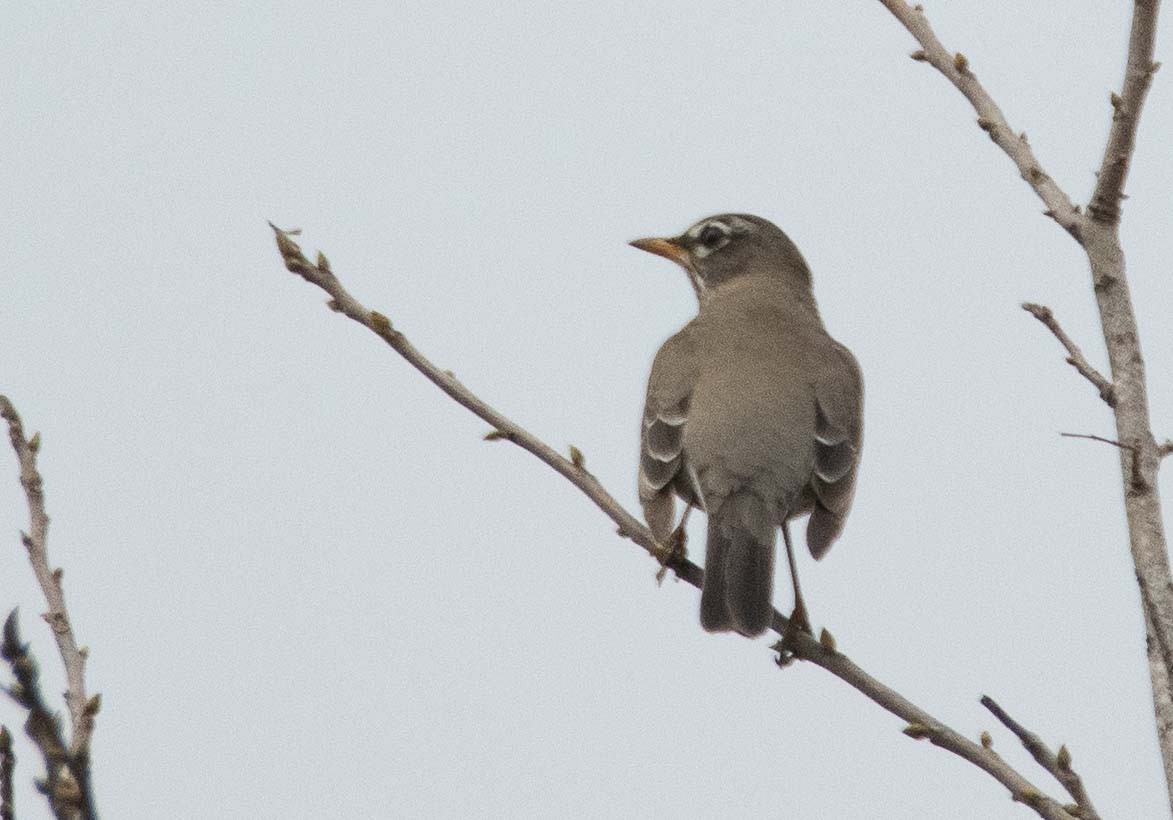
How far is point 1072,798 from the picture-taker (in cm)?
358

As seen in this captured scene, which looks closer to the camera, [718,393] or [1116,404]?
[1116,404]

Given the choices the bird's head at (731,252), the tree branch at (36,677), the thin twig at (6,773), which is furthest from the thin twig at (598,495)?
the bird's head at (731,252)

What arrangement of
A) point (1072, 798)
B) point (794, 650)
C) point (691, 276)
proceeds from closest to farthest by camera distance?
point (1072, 798) < point (794, 650) < point (691, 276)

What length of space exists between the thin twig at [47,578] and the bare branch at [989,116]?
2545 mm

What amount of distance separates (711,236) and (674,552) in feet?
9.47

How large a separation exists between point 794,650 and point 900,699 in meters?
1.07

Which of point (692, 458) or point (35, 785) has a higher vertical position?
point (692, 458)

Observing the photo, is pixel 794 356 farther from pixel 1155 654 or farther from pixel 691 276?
pixel 1155 654

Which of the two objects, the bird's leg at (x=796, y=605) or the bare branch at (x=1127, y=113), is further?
the bird's leg at (x=796, y=605)

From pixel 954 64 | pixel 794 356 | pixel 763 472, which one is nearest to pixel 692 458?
pixel 763 472

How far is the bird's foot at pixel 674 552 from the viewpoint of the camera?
580cm

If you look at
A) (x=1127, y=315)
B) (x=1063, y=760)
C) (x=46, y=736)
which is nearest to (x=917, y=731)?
(x=1063, y=760)

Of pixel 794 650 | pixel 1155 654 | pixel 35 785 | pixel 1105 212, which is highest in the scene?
pixel 1105 212

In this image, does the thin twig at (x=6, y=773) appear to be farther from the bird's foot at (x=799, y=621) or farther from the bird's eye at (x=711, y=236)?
the bird's eye at (x=711, y=236)
